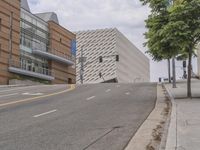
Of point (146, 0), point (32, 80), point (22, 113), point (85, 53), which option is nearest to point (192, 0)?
point (146, 0)

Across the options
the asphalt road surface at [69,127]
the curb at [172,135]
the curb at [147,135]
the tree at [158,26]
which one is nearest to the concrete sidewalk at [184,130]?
the curb at [172,135]

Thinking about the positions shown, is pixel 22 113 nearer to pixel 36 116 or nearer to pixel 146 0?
pixel 36 116

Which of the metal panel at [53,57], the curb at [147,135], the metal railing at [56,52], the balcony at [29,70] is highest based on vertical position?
the metal railing at [56,52]

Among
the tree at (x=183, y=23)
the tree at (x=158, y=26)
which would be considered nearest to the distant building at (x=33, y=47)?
the tree at (x=158, y=26)

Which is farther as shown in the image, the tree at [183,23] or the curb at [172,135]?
the tree at [183,23]

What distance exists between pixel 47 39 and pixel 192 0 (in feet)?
215

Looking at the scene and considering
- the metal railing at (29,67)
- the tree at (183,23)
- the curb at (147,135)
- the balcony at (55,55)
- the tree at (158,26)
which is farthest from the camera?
A: the balcony at (55,55)

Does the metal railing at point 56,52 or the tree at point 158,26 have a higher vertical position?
the metal railing at point 56,52

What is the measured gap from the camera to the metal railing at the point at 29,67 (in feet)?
233

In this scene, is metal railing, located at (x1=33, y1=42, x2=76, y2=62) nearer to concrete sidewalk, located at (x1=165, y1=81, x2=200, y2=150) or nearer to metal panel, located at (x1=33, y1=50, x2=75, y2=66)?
metal panel, located at (x1=33, y1=50, x2=75, y2=66)

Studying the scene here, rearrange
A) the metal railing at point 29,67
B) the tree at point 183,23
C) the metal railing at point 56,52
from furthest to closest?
1. the metal railing at point 56,52
2. the metal railing at point 29,67
3. the tree at point 183,23

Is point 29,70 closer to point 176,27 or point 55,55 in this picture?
point 55,55

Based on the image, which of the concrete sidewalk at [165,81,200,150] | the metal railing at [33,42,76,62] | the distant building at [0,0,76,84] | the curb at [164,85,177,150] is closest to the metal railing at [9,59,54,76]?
the distant building at [0,0,76,84]

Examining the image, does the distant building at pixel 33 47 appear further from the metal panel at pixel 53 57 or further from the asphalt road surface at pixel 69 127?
the asphalt road surface at pixel 69 127
